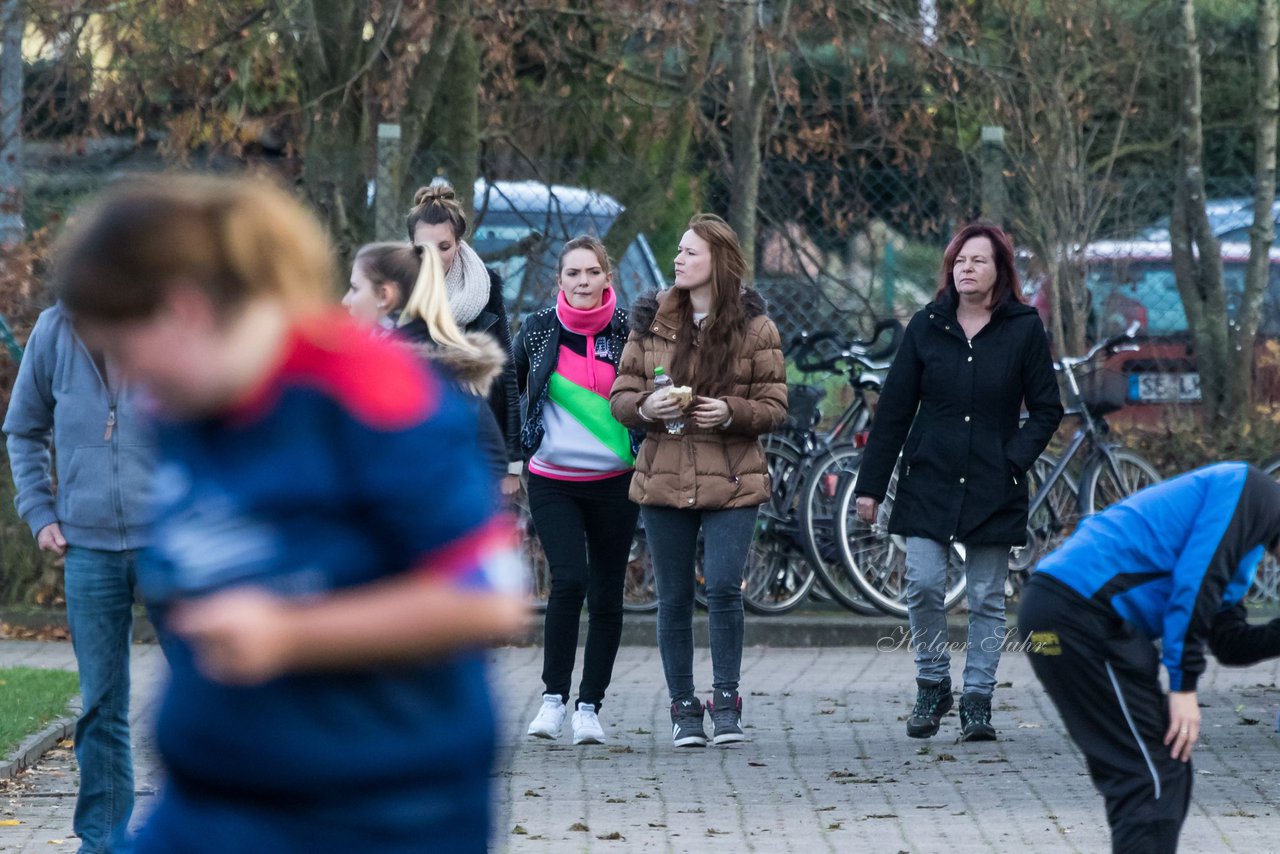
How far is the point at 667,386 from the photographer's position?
761 cm

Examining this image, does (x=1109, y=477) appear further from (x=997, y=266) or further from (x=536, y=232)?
(x=536, y=232)

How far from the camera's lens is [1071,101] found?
41.6ft

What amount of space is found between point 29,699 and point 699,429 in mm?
3168

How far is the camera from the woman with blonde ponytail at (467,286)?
23.5 feet

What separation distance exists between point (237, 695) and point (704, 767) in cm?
513

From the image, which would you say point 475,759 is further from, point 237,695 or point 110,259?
point 110,259

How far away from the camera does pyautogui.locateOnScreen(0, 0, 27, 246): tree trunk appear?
11.6 m

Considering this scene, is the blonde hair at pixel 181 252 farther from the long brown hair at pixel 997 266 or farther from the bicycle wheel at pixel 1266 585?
the bicycle wheel at pixel 1266 585

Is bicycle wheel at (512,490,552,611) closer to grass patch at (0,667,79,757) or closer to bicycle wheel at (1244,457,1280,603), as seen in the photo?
grass patch at (0,667,79,757)

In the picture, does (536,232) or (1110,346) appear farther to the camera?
(536,232)

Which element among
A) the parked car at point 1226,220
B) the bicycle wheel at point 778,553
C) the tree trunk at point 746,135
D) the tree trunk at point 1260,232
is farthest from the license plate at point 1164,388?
the tree trunk at point 746,135

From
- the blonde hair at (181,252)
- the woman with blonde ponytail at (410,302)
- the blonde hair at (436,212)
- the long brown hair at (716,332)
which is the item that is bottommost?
the long brown hair at (716,332)

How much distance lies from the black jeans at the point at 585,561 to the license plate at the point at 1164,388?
16.2 ft

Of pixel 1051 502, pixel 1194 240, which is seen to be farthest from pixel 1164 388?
pixel 1051 502
